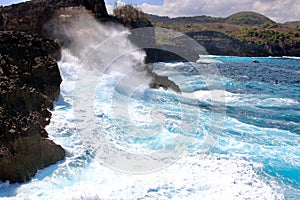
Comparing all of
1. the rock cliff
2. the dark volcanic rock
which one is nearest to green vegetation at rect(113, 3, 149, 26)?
the rock cliff

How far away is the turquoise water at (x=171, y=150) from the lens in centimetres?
686

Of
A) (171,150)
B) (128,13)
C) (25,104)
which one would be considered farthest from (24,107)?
(128,13)

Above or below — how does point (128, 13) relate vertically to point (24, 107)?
above

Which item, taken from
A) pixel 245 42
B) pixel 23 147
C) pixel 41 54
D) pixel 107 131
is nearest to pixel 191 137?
pixel 107 131

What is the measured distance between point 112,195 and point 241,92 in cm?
1825

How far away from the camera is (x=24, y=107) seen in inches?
339

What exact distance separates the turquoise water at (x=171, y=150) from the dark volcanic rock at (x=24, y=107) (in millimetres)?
336

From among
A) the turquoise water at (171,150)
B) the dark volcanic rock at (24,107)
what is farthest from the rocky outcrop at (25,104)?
the turquoise water at (171,150)

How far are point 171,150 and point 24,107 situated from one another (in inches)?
179

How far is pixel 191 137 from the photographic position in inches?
427

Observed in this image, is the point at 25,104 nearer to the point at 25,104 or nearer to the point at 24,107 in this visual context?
the point at 25,104

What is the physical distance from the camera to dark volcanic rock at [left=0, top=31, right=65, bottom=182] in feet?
22.1

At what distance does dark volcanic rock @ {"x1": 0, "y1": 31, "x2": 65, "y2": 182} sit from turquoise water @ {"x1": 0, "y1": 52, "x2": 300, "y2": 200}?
1.10ft

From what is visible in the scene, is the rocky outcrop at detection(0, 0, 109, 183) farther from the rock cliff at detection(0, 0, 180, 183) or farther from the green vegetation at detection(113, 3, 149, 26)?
the green vegetation at detection(113, 3, 149, 26)
